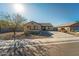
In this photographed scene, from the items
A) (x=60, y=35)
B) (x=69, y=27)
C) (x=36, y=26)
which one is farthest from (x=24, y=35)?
(x=69, y=27)

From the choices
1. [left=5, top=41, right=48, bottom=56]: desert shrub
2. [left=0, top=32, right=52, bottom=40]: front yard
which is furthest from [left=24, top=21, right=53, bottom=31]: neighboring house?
[left=5, top=41, right=48, bottom=56]: desert shrub

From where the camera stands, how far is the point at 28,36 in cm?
242

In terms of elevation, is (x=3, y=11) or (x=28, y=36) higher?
(x=3, y=11)

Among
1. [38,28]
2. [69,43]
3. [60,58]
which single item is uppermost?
[38,28]

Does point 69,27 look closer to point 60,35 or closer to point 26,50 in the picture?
point 60,35

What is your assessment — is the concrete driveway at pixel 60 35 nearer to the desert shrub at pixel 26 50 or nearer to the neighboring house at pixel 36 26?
the neighboring house at pixel 36 26

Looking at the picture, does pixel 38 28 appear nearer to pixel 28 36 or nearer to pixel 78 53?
pixel 28 36

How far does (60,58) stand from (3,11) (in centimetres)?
76

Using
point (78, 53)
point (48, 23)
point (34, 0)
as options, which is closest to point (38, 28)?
point (48, 23)

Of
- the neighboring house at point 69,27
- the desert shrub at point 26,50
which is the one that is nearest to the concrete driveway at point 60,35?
the neighboring house at point 69,27

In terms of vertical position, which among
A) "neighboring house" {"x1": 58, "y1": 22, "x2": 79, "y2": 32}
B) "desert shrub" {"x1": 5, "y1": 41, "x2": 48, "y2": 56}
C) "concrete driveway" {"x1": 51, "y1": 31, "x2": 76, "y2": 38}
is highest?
"neighboring house" {"x1": 58, "y1": 22, "x2": 79, "y2": 32}

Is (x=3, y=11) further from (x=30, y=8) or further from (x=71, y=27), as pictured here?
(x=71, y=27)

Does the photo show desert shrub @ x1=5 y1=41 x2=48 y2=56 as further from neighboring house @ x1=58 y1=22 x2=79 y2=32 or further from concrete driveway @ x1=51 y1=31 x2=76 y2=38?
neighboring house @ x1=58 y1=22 x2=79 y2=32

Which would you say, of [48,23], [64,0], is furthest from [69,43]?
[64,0]
